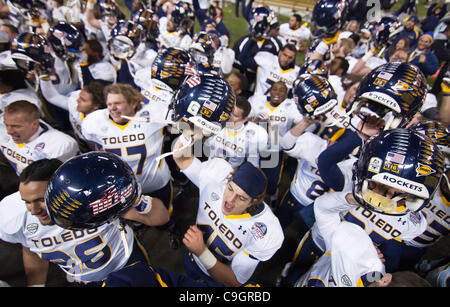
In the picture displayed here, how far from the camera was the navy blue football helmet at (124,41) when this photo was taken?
438cm

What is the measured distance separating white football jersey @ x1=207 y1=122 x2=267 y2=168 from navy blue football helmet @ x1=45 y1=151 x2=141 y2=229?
5.58ft

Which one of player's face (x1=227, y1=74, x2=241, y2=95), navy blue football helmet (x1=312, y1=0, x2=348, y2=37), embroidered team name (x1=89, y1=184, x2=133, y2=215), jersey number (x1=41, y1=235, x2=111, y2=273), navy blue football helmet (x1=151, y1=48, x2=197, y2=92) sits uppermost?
navy blue football helmet (x1=312, y1=0, x2=348, y2=37)

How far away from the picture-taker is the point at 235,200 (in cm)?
206

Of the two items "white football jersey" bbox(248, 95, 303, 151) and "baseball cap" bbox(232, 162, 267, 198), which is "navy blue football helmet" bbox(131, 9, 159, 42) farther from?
"baseball cap" bbox(232, 162, 267, 198)

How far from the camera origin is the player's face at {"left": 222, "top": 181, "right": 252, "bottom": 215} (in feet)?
6.66

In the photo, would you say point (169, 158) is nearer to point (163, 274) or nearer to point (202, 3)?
point (163, 274)

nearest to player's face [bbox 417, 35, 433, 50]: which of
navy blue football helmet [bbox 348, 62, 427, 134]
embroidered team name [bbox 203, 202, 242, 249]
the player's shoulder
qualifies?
navy blue football helmet [bbox 348, 62, 427, 134]

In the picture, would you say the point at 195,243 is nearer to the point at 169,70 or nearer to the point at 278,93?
the point at 169,70

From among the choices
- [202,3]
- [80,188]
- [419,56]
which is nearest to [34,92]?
[80,188]

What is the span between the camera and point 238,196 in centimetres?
205

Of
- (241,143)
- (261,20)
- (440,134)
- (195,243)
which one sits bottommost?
(195,243)

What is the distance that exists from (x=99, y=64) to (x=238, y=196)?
162 inches

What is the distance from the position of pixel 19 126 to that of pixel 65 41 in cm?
249

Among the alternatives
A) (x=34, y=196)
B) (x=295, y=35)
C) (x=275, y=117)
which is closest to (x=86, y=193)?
(x=34, y=196)
